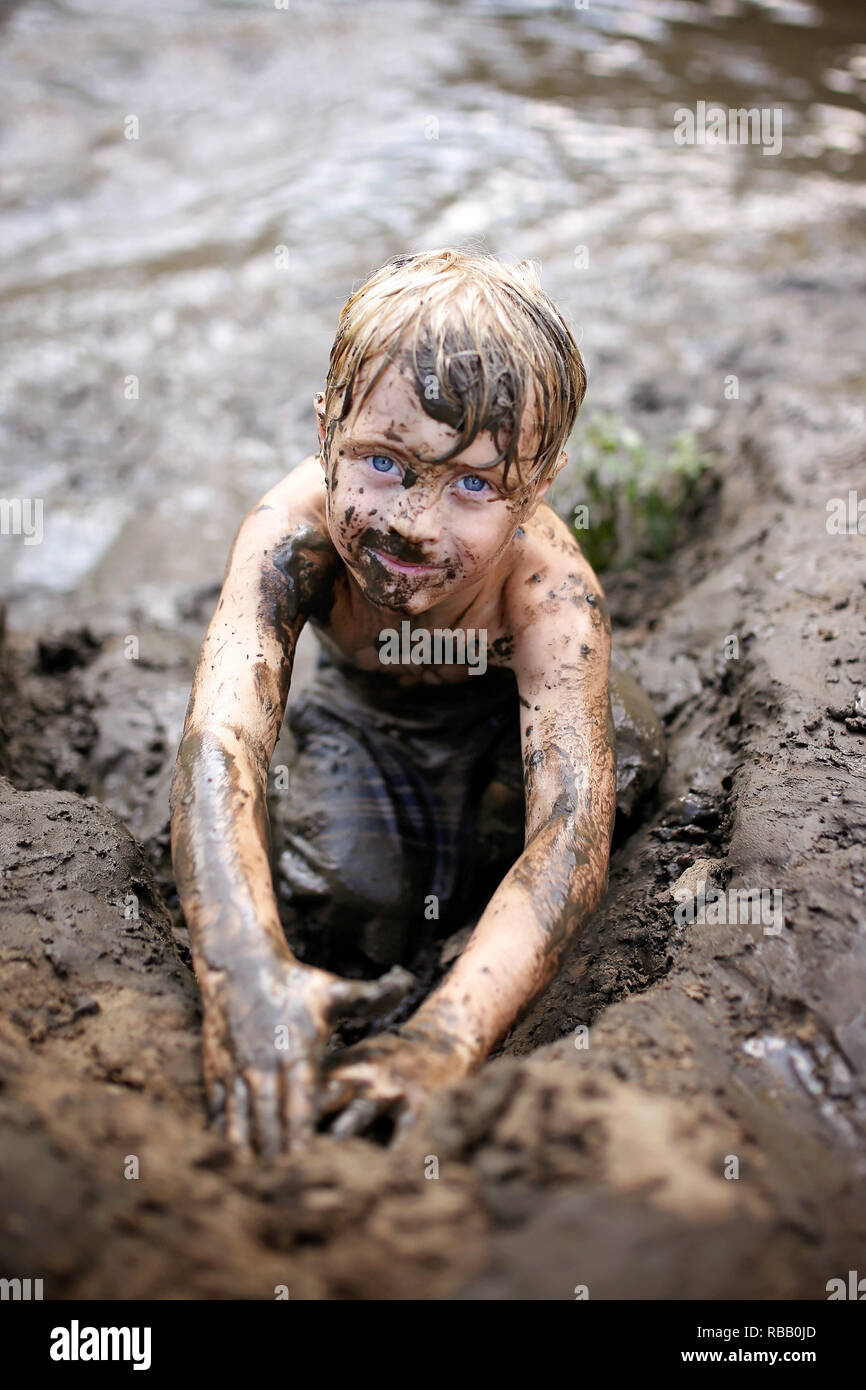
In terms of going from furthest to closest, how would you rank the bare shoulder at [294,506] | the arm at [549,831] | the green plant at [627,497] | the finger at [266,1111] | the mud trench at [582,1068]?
the green plant at [627,497] → the bare shoulder at [294,506] → the arm at [549,831] → the finger at [266,1111] → the mud trench at [582,1068]

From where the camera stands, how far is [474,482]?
194 centimetres

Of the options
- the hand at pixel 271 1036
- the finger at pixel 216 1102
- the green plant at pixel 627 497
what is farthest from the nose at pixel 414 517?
the green plant at pixel 627 497

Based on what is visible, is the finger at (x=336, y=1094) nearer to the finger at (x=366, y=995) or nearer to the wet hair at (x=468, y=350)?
the finger at (x=366, y=995)

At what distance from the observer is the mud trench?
125 centimetres

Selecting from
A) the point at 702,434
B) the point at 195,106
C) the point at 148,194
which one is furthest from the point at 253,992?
the point at 195,106

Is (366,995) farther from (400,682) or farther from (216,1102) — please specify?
(400,682)

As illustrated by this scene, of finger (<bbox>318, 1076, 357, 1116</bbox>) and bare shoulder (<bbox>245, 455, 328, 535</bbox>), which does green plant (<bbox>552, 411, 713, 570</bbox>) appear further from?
finger (<bbox>318, 1076, 357, 1116</bbox>)

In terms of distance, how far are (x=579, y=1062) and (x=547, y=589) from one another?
106 centimetres

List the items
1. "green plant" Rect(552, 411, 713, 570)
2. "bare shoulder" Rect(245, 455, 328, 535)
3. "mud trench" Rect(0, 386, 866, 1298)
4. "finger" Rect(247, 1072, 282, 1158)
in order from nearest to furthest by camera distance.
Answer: "mud trench" Rect(0, 386, 866, 1298)
"finger" Rect(247, 1072, 282, 1158)
"bare shoulder" Rect(245, 455, 328, 535)
"green plant" Rect(552, 411, 713, 570)

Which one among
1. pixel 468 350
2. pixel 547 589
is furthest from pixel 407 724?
pixel 468 350

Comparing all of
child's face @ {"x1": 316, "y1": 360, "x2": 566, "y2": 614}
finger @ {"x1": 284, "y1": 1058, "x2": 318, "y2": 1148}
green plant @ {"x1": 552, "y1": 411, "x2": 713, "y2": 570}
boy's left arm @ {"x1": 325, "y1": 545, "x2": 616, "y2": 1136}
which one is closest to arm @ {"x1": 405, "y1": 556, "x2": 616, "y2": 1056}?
boy's left arm @ {"x1": 325, "y1": 545, "x2": 616, "y2": 1136}

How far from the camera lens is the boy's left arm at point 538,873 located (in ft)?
5.31
